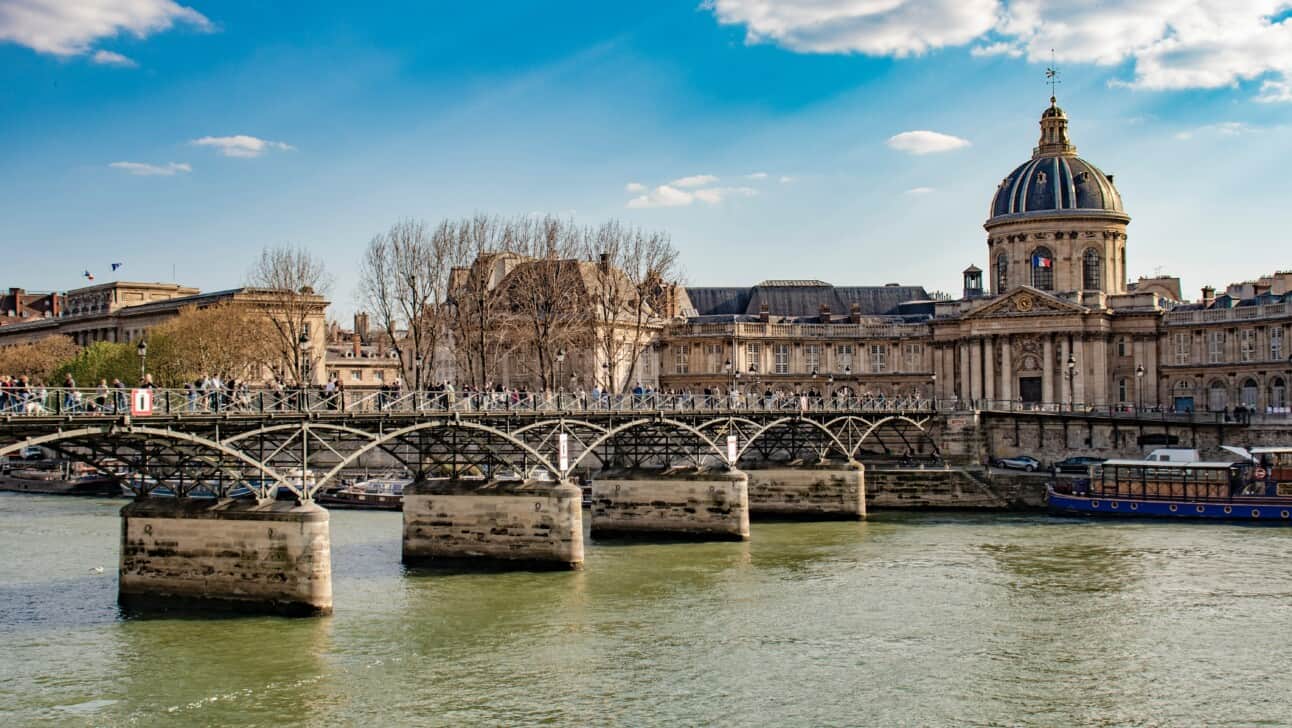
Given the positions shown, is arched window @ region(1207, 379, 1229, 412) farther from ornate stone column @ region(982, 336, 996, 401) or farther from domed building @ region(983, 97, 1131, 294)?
ornate stone column @ region(982, 336, 996, 401)

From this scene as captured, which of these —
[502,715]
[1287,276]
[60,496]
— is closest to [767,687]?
[502,715]

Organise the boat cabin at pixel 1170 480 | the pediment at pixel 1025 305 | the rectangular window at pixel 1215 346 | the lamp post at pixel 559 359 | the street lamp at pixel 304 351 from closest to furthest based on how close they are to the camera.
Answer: the street lamp at pixel 304 351
the boat cabin at pixel 1170 480
the lamp post at pixel 559 359
the rectangular window at pixel 1215 346
the pediment at pixel 1025 305

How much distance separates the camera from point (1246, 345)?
8588 centimetres

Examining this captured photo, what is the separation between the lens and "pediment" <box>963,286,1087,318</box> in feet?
293

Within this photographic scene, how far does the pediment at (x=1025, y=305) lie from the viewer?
3521 inches

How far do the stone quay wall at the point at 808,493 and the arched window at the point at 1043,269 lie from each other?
3792cm

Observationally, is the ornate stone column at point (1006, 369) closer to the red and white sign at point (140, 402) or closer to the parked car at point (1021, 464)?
the parked car at point (1021, 464)

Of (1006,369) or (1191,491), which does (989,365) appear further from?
(1191,491)

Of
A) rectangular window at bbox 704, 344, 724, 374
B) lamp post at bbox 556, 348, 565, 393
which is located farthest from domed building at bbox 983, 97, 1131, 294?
lamp post at bbox 556, 348, 565, 393

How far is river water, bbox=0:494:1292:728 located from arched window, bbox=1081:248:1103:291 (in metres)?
49.1

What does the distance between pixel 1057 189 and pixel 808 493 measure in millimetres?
42673

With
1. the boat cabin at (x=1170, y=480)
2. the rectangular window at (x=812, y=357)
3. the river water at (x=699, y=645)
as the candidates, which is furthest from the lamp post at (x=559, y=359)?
the rectangular window at (x=812, y=357)

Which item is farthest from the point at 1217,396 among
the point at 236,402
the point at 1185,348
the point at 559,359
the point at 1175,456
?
the point at 236,402

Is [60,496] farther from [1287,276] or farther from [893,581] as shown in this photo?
[1287,276]
